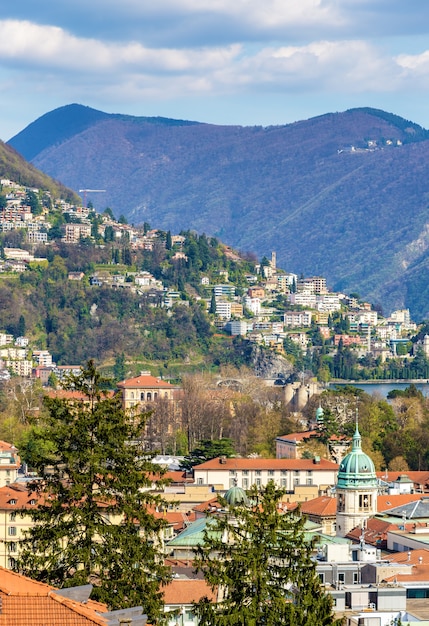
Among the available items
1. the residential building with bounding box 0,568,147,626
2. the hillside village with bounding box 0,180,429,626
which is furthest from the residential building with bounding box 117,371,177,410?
the residential building with bounding box 0,568,147,626

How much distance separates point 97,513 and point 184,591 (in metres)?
17.8

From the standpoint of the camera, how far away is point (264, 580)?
25328mm

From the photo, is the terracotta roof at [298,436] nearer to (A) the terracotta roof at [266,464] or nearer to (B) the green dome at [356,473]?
(A) the terracotta roof at [266,464]

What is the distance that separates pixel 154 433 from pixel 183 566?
197ft

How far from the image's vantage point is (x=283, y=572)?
25.6 meters

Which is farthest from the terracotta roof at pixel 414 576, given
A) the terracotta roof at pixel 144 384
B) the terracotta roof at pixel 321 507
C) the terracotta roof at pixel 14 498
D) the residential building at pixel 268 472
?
the terracotta roof at pixel 144 384

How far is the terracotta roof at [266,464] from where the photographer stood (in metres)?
89.6

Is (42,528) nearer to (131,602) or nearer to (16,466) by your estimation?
(131,602)

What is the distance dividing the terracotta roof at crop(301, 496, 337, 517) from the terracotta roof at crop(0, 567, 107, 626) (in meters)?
53.3

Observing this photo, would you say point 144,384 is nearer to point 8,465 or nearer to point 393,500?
point 8,465

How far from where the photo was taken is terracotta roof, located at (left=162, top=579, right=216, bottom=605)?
144 ft

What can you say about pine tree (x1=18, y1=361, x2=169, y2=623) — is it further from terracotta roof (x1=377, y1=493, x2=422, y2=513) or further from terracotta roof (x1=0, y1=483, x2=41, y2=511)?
terracotta roof (x1=377, y1=493, x2=422, y2=513)

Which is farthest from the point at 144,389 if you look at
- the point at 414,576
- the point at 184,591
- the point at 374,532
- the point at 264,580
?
the point at 264,580

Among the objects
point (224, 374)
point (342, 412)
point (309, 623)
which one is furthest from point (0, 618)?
point (224, 374)
